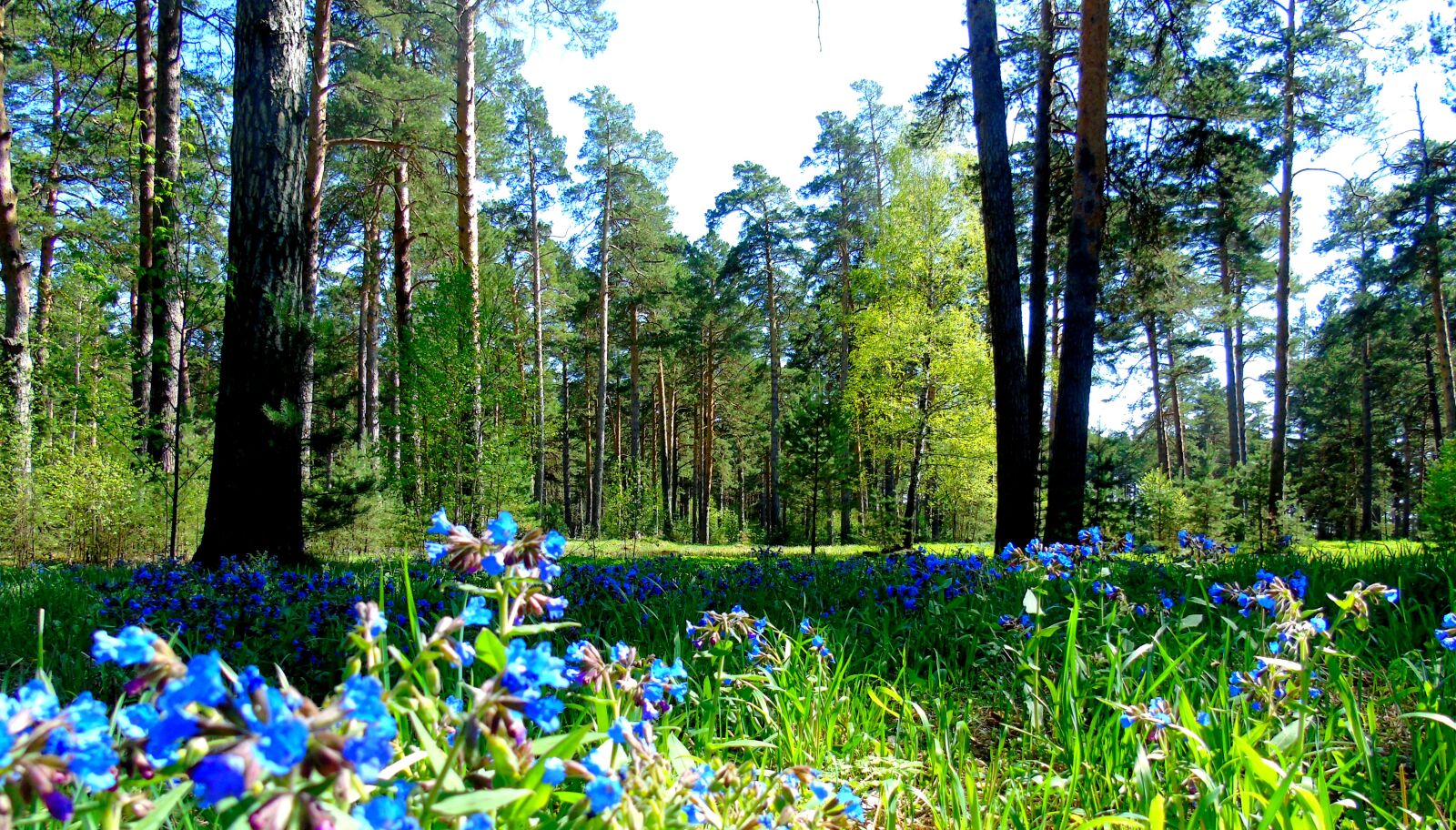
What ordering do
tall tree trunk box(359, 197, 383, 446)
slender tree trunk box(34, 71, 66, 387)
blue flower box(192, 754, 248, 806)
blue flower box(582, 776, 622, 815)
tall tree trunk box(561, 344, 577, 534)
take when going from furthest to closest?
tall tree trunk box(561, 344, 577, 534)
tall tree trunk box(359, 197, 383, 446)
slender tree trunk box(34, 71, 66, 387)
blue flower box(582, 776, 622, 815)
blue flower box(192, 754, 248, 806)

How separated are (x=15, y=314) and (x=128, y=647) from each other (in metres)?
14.0

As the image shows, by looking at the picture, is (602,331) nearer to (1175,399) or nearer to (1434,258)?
(1175,399)

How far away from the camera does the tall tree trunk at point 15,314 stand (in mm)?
8578

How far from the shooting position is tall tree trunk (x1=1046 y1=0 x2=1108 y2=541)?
7.27m

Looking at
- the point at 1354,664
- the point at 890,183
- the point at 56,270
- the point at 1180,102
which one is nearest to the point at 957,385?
the point at 890,183

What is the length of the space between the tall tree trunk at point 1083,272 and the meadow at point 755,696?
267 cm

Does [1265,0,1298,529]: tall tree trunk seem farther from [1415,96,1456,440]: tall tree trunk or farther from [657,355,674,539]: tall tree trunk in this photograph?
[657,355,674,539]: tall tree trunk

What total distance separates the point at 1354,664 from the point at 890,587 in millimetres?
1915

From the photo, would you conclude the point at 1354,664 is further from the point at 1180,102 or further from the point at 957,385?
the point at 957,385

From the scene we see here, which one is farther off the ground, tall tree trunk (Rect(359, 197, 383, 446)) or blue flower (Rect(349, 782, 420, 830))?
tall tree trunk (Rect(359, 197, 383, 446))

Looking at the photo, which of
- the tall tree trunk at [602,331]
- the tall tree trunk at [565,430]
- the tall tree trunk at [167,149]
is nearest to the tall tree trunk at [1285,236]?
the tall tree trunk at [602,331]

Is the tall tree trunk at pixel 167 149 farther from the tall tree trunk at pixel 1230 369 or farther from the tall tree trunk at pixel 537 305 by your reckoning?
the tall tree trunk at pixel 1230 369

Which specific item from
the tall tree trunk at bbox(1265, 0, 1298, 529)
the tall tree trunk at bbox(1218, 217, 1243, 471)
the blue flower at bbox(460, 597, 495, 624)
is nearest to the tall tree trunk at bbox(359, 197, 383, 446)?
the blue flower at bbox(460, 597, 495, 624)

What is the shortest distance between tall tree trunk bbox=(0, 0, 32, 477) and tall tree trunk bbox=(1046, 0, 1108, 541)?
456 inches
